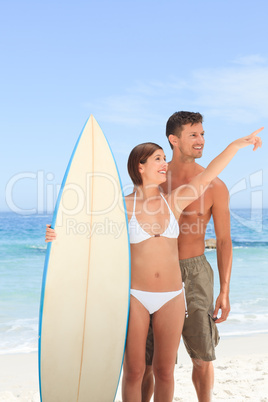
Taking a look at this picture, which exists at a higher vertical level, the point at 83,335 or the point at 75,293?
the point at 75,293

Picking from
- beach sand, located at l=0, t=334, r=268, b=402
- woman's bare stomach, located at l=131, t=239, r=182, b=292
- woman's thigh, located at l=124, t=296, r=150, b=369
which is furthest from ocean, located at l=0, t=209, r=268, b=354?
woman's bare stomach, located at l=131, t=239, r=182, b=292

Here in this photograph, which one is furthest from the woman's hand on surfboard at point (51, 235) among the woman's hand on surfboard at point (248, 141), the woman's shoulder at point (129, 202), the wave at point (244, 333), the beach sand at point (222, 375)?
the wave at point (244, 333)

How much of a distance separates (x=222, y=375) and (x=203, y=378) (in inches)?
58.7

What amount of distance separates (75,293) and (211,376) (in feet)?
3.27

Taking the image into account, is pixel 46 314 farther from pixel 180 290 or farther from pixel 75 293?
pixel 180 290

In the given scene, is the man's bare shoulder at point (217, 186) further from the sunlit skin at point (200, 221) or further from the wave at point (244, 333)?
the wave at point (244, 333)

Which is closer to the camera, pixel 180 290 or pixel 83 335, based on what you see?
pixel 180 290

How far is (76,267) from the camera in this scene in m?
2.77

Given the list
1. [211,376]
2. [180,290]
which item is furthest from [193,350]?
[180,290]

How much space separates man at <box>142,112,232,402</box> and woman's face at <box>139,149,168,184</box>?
33 centimetres

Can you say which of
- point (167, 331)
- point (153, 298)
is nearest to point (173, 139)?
point (153, 298)

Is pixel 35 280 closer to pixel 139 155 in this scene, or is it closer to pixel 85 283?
pixel 85 283

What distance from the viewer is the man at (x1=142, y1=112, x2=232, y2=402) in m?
2.80

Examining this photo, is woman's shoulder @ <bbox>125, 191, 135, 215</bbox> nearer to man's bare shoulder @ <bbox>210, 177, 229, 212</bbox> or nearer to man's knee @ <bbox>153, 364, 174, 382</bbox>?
man's bare shoulder @ <bbox>210, 177, 229, 212</bbox>
